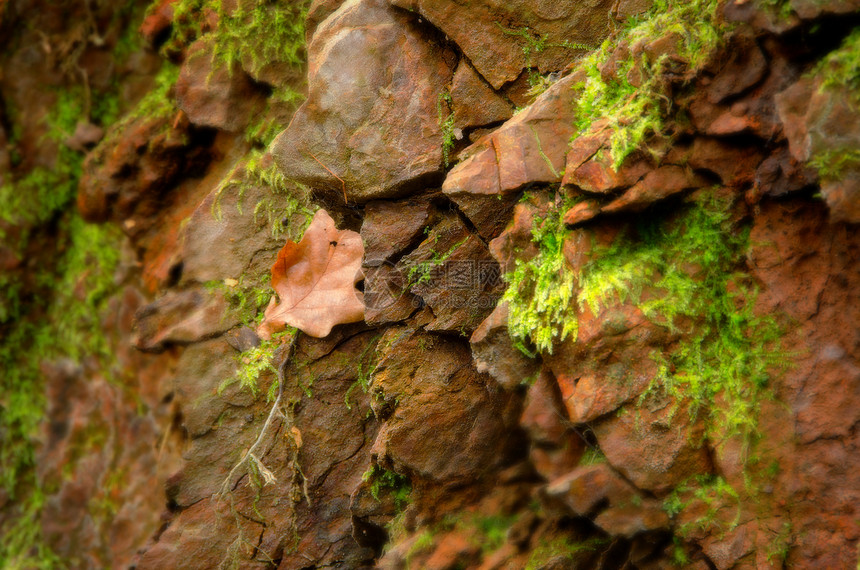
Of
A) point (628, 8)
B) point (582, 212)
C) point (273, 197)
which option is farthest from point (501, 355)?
point (273, 197)

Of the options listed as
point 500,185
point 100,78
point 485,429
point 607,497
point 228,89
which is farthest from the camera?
point 100,78

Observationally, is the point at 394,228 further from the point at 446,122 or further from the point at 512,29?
the point at 512,29

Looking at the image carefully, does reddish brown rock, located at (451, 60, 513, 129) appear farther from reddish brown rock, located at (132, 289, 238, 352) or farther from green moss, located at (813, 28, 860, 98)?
reddish brown rock, located at (132, 289, 238, 352)

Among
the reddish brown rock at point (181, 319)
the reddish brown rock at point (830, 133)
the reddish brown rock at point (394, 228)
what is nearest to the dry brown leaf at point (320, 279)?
the reddish brown rock at point (394, 228)

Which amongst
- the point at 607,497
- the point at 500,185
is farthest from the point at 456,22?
the point at 607,497

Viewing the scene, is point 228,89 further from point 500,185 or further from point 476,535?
point 476,535

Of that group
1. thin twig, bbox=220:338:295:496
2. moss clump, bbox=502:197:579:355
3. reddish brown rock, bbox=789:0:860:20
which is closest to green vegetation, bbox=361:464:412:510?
thin twig, bbox=220:338:295:496

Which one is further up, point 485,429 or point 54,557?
point 485,429
